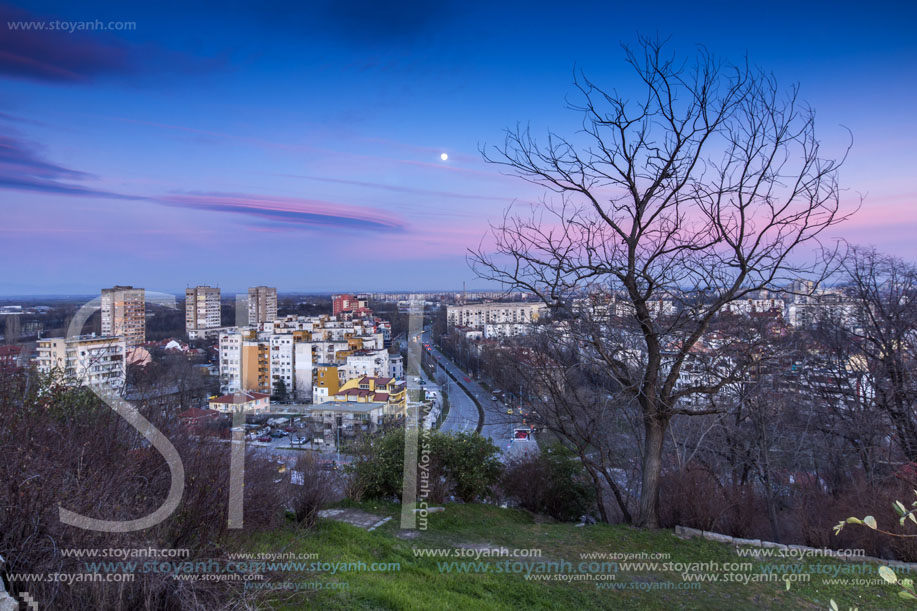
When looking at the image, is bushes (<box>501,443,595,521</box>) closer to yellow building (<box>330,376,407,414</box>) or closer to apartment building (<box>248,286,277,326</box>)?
yellow building (<box>330,376,407,414</box>)

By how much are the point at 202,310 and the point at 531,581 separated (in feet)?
39.1

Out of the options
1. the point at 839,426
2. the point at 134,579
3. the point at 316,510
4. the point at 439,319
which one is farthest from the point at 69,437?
the point at 439,319

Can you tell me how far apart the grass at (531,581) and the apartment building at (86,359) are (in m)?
2.45

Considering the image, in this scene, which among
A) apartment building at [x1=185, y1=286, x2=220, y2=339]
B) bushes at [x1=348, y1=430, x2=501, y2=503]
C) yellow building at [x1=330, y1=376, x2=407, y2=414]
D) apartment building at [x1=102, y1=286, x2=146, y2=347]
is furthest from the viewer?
yellow building at [x1=330, y1=376, x2=407, y2=414]

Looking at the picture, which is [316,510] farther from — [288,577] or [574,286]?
[574,286]

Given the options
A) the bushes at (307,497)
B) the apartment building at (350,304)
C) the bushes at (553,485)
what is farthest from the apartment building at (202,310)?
the apartment building at (350,304)

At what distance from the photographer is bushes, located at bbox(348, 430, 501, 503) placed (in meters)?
7.44

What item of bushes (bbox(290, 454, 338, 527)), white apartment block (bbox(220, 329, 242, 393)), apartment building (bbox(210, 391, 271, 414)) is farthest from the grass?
white apartment block (bbox(220, 329, 242, 393))

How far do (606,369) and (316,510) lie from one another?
3.73 m

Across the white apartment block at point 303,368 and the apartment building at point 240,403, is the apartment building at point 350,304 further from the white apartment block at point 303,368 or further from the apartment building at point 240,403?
the apartment building at point 240,403

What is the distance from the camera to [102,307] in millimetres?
7762

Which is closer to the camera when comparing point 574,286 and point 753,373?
point 574,286

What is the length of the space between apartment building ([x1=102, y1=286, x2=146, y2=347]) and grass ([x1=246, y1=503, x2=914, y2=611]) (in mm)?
5112

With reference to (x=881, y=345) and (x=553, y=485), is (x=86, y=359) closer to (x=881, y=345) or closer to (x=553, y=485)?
(x=553, y=485)
